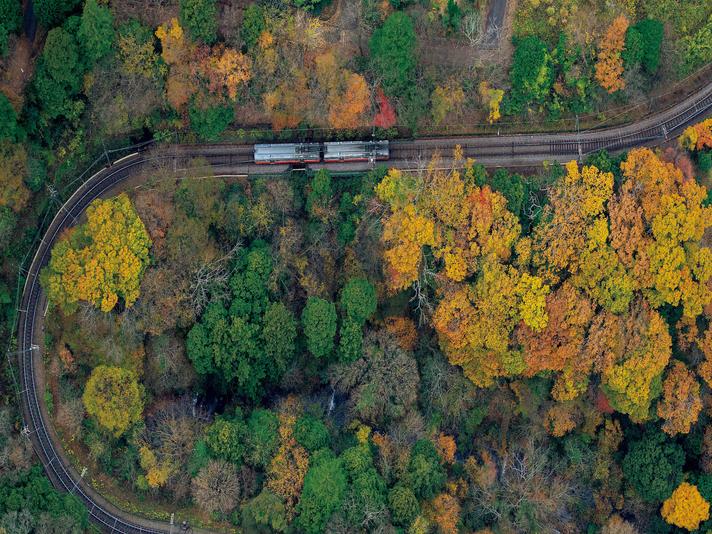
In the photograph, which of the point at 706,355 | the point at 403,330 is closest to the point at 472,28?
the point at 403,330

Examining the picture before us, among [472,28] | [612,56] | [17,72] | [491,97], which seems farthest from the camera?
[491,97]

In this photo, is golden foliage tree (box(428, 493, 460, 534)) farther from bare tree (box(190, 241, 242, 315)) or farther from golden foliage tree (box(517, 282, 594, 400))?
bare tree (box(190, 241, 242, 315))

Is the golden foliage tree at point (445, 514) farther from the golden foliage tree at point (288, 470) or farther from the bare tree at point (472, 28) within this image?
the bare tree at point (472, 28)

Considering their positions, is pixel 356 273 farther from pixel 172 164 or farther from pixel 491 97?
pixel 491 97

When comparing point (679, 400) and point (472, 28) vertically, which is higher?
point (472, 28)

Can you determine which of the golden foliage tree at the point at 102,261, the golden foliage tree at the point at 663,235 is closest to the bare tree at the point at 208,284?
the golden foliage tree at the point at 102,261

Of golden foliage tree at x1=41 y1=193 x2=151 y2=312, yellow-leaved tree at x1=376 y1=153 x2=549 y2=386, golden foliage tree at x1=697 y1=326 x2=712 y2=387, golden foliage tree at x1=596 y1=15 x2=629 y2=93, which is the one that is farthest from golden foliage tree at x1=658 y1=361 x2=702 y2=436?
golden foliage tree at x1=41 y1=193 x2=151 y2=312
